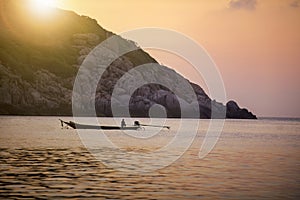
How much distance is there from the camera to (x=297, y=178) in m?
48.8

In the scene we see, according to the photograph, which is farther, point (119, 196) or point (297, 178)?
point (297, 178)

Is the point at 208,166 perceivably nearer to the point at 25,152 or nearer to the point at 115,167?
the point at 115,167

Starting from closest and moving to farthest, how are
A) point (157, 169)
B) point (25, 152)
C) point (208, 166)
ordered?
point (157, 169) < point (208, 166) < point (25, 152)

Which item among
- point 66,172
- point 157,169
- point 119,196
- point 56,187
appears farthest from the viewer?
point 157,169

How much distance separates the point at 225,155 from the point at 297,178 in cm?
2565

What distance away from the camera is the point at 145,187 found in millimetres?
41062

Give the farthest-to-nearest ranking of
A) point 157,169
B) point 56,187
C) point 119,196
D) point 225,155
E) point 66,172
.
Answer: point 225,155
point 157,169
point 66,172
point 56,187
point 119,196

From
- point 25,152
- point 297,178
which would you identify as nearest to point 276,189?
point 297,178

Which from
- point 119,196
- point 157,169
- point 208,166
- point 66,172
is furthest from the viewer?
point 208,166

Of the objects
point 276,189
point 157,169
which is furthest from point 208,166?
point 276,189

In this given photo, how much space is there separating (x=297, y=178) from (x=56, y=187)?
22.3 m

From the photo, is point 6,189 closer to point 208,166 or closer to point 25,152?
point 208,166

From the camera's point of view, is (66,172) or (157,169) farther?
(157,169)

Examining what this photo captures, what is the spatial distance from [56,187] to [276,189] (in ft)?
55.4
